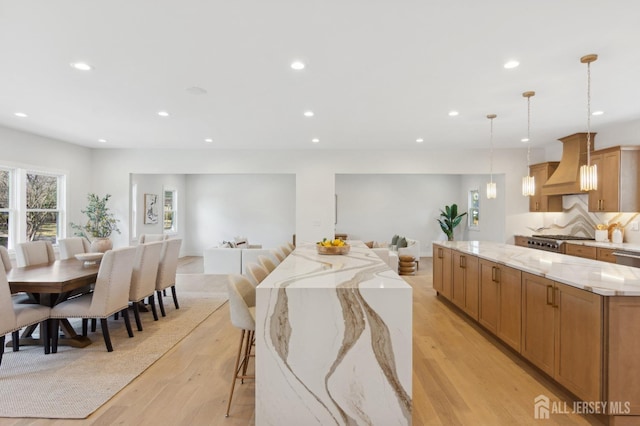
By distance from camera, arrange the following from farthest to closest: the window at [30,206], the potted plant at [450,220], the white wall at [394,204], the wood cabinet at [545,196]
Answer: the white wall at [394,204] < the potted plant at [450,220] < the wood cabinet at [545,196] < the window at [30,206]

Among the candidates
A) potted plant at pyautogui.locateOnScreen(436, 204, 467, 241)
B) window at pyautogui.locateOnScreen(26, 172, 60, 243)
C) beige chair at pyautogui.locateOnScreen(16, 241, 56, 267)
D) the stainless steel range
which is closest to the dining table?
beige chair at pyautogui.locateOnScreen(16, 241, 56, 267)

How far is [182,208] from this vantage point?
1011 cm

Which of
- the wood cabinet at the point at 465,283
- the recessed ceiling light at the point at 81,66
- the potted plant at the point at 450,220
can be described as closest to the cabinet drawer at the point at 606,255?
the wood cabinet at the point at 465,283

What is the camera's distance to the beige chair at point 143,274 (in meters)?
3.75

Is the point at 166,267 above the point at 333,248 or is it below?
below

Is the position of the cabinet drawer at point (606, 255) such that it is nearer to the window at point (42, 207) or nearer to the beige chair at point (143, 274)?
the beige chair at point (143, 274)

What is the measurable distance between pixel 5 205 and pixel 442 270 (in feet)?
22.2

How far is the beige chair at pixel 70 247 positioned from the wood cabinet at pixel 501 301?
5.06 m

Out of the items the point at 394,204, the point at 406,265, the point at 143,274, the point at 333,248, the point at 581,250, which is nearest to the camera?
the point at 333,248

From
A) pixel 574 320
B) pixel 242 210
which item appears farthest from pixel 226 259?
pixel 574 320

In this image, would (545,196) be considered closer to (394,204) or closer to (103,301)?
(394,204)

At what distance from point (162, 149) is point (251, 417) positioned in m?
6.23

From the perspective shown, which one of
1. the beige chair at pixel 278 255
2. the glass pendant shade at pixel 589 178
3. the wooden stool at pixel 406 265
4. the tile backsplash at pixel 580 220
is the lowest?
the wooden stool at pixel 406 265

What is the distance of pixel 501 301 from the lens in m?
3.23
